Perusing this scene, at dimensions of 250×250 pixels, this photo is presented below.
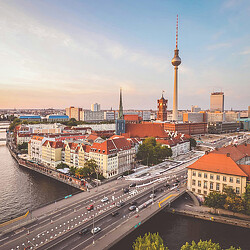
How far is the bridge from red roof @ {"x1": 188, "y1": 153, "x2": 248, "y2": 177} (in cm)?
766

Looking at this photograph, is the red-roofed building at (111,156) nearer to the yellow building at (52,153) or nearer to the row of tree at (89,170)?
the row of tree at (89,170)

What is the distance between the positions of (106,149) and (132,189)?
634 inches

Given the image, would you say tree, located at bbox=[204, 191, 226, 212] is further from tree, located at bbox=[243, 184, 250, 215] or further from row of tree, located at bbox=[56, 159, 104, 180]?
row of tree, located at bbox=[56, 159, 104, 180]

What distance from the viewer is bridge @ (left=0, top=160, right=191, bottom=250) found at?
3120 cm

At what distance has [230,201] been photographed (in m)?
40.9

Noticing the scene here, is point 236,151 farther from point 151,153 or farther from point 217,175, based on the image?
point 151,153

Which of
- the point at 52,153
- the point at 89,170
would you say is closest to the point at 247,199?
the point at 89,170

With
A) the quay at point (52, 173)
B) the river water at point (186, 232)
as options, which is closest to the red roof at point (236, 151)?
the river water at point (186, 232)

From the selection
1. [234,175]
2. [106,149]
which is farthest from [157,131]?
[234,175]

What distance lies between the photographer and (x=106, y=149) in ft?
212

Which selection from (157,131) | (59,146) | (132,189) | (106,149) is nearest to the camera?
(132,189)

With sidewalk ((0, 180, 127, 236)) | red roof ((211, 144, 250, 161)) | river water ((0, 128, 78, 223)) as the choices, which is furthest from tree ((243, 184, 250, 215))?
river water ((0, 128, 78, 223))

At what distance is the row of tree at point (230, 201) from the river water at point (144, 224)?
3.45 meters

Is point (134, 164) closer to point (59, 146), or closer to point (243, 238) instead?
point (59, 146)
